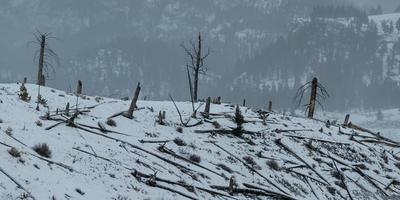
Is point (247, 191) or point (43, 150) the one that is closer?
point (43, 150)

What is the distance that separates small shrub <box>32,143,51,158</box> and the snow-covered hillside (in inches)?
6.4

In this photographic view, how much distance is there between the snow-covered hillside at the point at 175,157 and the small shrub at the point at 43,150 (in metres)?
0.16

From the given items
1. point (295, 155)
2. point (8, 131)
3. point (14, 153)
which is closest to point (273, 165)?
point (295, 155)

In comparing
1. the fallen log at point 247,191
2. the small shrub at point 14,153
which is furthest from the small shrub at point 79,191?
the fallen log at point 247,191

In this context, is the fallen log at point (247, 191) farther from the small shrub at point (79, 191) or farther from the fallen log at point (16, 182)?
the fallen log at point (16, 182)

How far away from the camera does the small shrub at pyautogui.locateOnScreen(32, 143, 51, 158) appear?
16.1 metres

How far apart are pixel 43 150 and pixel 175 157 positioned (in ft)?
18.4

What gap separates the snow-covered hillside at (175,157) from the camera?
15.2 m

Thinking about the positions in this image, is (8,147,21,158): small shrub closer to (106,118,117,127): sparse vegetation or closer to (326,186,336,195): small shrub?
(106,118,117,127): sparse vegetation

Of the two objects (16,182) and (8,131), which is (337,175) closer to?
(8,131)

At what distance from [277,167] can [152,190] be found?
798 cm

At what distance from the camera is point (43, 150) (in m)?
16.2

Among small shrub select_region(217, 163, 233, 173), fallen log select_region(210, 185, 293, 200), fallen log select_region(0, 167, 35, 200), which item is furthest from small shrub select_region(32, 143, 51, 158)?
small shrub select_region(217, 163, 233, 173)

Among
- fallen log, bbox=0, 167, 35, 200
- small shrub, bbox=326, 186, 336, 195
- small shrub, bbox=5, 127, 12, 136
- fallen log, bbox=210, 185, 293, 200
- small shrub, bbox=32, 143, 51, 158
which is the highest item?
small shrub, bbox=5, 127, 12, 136
